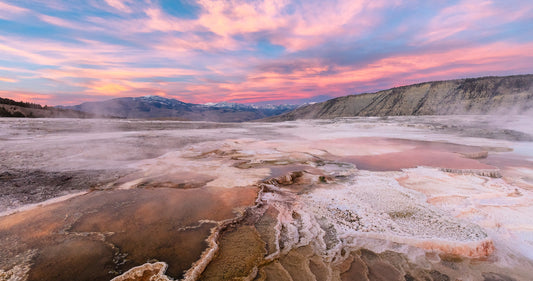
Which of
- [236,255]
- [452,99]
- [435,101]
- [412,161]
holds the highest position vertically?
[452,99]

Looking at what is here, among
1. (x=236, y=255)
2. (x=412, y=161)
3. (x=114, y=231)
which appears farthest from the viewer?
(x=412, y=161)

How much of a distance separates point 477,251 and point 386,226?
3.62 feet

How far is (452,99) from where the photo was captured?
63.1 metres

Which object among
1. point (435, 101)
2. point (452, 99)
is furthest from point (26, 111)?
point (452, 99)

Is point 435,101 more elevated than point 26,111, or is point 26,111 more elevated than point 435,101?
point 435,101

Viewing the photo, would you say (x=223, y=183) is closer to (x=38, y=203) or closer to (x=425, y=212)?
(x=38, y=203)

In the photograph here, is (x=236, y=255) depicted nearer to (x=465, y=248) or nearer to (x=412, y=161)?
(x=465, y=248)

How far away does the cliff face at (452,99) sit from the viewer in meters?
51.4

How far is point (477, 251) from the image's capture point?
3.11m

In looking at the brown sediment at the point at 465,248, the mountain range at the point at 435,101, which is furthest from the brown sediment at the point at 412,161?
the mountain range at the point at 435,101

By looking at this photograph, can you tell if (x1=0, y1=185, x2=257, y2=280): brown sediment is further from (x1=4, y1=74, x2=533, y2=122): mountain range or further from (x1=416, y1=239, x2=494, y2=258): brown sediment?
(x1=4, y1=74, x2=533, y2=122): mountain range

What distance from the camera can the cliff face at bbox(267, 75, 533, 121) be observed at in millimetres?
51359

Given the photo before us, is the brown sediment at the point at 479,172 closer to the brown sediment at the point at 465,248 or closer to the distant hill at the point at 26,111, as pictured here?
the brown sediment at the point at 465,248

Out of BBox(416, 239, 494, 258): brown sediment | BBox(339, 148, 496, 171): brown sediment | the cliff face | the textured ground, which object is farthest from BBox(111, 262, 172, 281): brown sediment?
the cliff face
